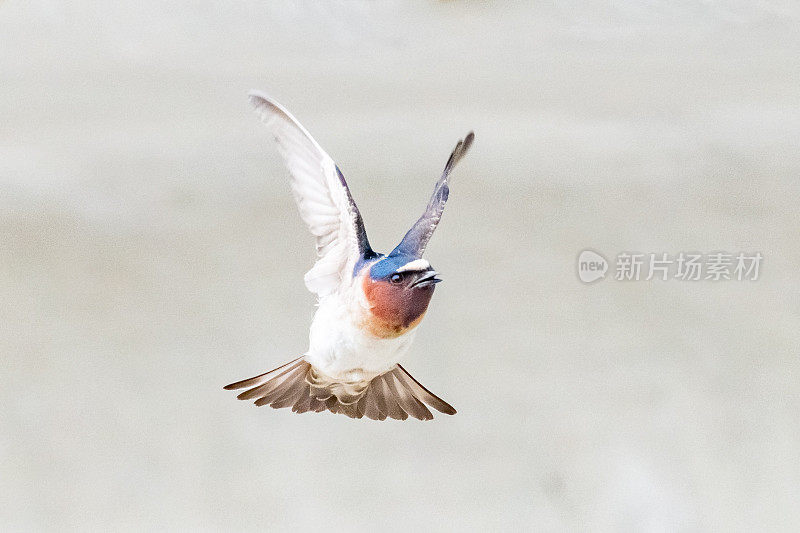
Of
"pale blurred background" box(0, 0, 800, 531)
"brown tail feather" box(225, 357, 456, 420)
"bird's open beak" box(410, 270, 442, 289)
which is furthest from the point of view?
"pale blurred background" box(0, 0, 800, 531)

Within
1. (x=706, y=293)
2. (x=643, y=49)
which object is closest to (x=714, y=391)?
(x=706, y=293)

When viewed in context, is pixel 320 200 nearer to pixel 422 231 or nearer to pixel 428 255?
pixel 422 231

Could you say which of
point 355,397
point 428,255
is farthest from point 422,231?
point 428,255

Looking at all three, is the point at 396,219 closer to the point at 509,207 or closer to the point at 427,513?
the point at 509,207

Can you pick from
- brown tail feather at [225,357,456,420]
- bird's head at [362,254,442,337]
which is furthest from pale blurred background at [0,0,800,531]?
bird's head at [362,254,442,337]

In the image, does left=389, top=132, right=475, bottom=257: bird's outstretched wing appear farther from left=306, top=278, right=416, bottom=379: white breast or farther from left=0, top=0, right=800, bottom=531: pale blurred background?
left=0, top=0, right=800, bottom=531: pale blurred background

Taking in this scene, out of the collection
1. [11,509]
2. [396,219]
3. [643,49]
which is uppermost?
[643,49]

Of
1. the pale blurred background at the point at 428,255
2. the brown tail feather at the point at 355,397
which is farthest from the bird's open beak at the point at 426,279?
the pale blurred background at the point at 428,255

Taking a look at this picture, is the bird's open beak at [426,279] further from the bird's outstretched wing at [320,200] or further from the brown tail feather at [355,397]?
the brown tail feather at [355,397]
